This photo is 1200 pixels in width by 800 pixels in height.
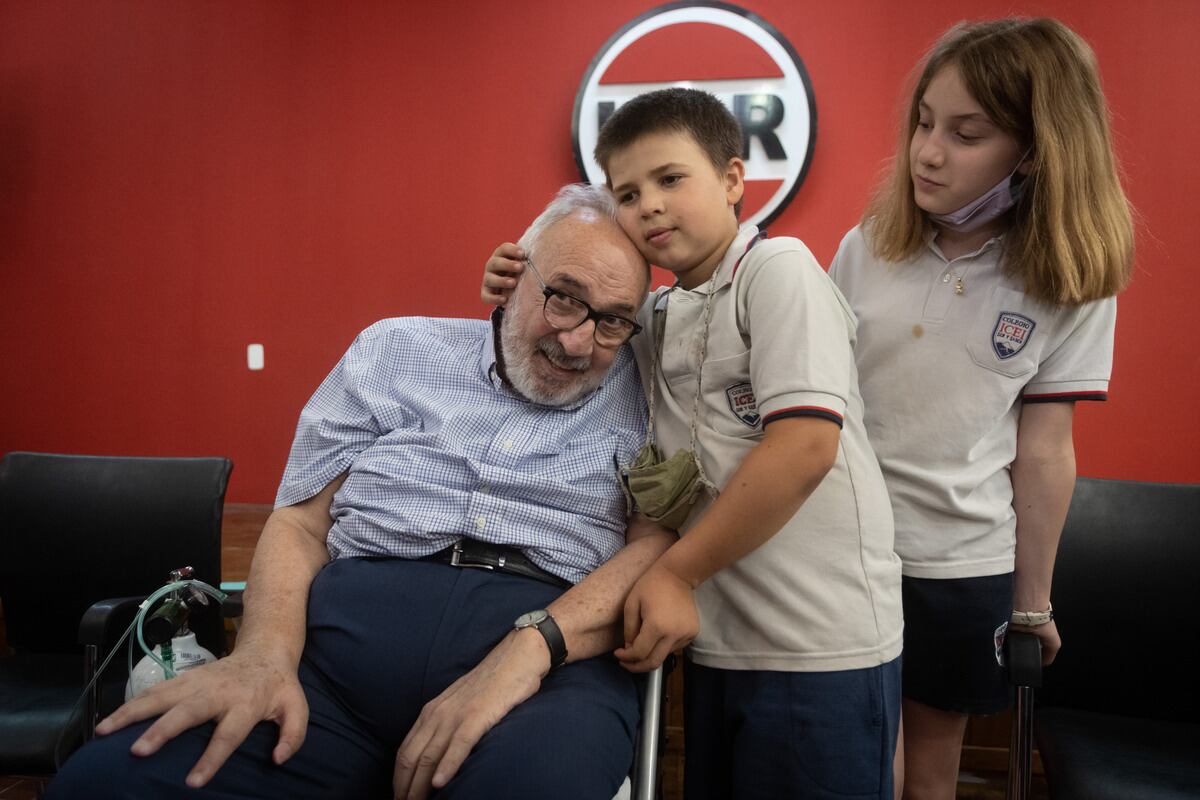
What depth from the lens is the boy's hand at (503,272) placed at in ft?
5.37

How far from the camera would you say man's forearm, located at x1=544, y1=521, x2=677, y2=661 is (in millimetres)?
1346

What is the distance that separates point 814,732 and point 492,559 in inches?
24.0

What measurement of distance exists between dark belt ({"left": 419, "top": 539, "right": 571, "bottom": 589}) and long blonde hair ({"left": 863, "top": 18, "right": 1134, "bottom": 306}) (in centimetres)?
99

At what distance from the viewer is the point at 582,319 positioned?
1527mm

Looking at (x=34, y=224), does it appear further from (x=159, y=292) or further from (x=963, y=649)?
(x=963, y=649)

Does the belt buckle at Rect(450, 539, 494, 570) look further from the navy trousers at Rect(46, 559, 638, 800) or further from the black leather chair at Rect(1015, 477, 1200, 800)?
the black leather chair at Rect(1015, 477, 1200, 800)

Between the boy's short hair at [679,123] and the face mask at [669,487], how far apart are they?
1.78ft

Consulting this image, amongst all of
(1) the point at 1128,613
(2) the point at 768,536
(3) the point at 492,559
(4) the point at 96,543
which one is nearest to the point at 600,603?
(3) the point at 492,559

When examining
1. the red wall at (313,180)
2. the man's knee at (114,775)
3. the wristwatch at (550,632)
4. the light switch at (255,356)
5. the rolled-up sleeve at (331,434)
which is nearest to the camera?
the man's knee at (114,775)

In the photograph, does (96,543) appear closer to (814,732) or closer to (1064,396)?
(814,732)

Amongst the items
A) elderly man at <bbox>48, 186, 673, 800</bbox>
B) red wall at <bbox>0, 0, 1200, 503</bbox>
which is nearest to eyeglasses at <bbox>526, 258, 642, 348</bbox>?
elderly man at <bbox>48, 186, 673, 800</bbox>

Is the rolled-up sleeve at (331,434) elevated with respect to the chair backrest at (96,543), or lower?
elevated

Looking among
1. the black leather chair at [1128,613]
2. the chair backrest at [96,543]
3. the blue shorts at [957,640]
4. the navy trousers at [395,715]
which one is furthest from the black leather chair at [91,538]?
the black leather chair at [1128,613]

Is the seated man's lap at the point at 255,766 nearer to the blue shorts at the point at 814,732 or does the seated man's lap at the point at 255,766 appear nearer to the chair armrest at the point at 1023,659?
the blue shorts at the point at 814,732
